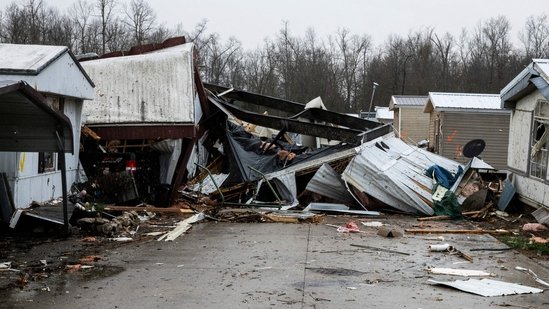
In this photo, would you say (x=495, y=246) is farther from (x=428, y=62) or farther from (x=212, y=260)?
(x=428, y=62)

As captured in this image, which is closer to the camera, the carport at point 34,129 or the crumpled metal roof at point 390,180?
the carport at point 34,129

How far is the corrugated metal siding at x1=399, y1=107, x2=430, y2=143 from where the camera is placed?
137 ft

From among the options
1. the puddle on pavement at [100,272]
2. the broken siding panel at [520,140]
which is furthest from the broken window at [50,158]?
the broken siding panel at [520,140]

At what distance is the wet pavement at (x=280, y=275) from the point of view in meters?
6.95

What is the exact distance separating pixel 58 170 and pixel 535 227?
34.1ft

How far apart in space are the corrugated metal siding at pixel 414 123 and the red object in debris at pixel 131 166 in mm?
28793

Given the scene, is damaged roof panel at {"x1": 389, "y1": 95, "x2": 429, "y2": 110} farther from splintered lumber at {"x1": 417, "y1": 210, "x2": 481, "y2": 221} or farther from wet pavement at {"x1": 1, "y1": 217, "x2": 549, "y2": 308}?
wet pavement at {"x1": 1, "y1": 217, "x2": 549, "y2": 308}

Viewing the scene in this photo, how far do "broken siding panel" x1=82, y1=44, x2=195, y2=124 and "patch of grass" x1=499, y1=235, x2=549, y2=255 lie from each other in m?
8.06

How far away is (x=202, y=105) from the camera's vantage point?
20.3 meters

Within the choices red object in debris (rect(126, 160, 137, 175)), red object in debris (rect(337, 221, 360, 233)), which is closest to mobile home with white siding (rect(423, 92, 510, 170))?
red object in debris (rect(337, 221, 360, 233))

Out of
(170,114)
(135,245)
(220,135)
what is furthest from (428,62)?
(135,245)

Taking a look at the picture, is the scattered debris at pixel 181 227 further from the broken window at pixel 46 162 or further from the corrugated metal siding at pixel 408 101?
the corrugated metal siding at pixel 408 101

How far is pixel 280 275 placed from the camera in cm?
839

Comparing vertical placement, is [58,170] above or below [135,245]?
above
